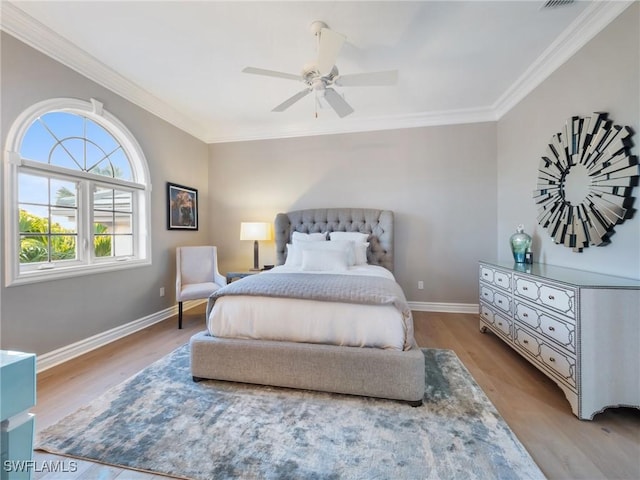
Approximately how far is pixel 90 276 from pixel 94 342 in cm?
65

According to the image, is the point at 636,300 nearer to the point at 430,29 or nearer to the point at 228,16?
the point at 430,29

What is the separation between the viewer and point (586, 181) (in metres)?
2.17

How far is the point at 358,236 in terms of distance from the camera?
3.62 m

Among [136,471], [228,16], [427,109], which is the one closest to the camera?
[136,471]

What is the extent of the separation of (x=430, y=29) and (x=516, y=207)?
7.23 ft

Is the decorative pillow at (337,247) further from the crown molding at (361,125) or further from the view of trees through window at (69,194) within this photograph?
the view of trees through window at (69,194)

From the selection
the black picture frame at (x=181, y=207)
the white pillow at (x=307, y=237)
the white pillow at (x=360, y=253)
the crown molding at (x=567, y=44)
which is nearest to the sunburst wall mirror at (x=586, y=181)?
the crown molding at (x=567, y=44)

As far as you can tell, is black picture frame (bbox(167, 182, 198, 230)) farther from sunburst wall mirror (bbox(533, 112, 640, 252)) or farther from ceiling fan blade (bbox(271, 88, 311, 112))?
sunburst wall mirror (bbox(533, 112, 640, 252))

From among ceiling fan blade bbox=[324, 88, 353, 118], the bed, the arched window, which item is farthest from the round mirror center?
the arched window

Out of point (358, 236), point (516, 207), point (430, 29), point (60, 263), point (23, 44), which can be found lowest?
point (60, 263)

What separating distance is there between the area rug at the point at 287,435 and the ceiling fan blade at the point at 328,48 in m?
2.43

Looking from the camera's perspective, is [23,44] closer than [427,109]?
Yes

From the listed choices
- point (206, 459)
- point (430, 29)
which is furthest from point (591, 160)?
point (206, 459)

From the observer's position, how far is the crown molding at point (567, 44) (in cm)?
193
